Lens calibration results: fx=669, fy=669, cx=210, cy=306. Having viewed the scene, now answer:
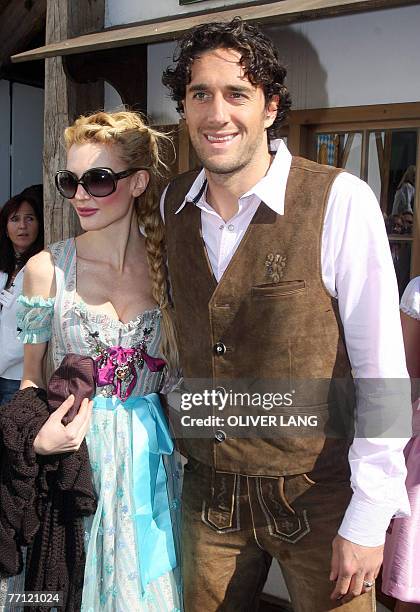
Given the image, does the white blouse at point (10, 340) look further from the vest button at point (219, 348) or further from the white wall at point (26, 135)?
the white wall at point (26, 135)

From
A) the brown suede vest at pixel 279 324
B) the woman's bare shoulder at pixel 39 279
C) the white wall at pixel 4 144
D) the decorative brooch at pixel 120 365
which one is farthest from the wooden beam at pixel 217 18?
the white wall at pixel 4 144

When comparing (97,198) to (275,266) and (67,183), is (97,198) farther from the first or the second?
(275,266)

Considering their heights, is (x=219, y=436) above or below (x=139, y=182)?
below

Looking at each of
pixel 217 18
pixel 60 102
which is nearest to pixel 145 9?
pixel 60 102

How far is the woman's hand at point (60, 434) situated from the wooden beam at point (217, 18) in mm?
1413

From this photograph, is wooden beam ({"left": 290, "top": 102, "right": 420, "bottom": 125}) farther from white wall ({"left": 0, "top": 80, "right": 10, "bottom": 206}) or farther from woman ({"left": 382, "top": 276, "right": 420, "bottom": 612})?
white wall ({"left": 0, "top": 80, "right": 10, "bottom": 206})

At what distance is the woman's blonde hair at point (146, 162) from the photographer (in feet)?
5.90

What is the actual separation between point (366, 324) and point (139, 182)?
2.58ft

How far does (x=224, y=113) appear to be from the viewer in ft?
5.09

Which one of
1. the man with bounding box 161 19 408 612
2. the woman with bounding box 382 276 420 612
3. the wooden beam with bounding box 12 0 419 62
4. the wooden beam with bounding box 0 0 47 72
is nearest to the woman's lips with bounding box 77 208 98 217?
the man with bounding box 161 19 408 612

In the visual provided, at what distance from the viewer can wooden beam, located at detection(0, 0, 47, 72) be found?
4.67 m

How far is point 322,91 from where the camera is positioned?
9.61ft

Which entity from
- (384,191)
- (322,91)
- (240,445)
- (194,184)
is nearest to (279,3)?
(322,91)

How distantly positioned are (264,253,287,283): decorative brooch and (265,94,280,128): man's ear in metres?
0.36
